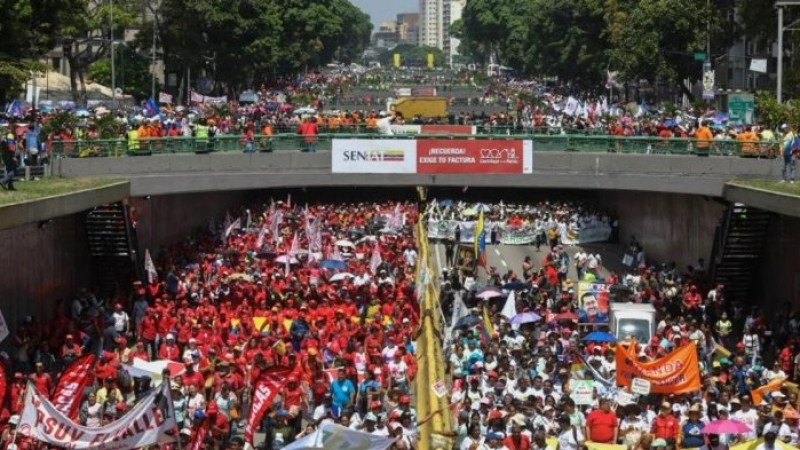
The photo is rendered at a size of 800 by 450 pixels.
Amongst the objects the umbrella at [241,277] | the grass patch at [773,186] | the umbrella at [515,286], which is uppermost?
the grass patch at [773,186]

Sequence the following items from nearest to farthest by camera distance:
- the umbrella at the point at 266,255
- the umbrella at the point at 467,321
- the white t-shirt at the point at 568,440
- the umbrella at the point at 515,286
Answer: the white t-shirt at the point at 568,440 < the umbrella at the point at 467,321 < the umbrella at the point at 515,286 < the umbrella at the point at 266,255

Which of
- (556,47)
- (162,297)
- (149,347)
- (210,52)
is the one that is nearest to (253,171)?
(162,297)

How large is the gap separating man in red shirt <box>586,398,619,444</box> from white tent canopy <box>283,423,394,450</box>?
4.07 metres

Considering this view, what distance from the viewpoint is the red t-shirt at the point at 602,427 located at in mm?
20203

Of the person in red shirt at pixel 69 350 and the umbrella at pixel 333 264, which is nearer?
the person in red shirt at pixel 69 350

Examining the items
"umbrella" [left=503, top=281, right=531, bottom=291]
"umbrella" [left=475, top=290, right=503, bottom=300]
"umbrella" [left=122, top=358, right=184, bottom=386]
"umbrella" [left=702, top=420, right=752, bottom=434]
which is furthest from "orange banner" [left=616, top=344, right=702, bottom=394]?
"umbrella" [left=503, top=281, right=531, bottom=291]

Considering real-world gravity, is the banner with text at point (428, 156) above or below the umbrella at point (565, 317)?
above

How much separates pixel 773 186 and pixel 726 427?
17.3 metres

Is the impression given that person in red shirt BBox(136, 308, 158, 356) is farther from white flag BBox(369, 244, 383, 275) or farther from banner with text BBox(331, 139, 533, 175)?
banner with text BBox(331, 139, 533, 175)

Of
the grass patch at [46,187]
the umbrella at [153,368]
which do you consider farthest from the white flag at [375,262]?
the umbrella at [153,368]

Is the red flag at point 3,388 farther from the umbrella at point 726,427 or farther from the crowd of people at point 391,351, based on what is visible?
the umbrella at point 726,427

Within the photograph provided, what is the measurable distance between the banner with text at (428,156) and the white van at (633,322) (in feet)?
40.5

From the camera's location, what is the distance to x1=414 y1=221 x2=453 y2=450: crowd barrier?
21.7 meters

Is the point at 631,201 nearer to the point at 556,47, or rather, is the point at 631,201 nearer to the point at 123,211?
A: the point at 123,211
